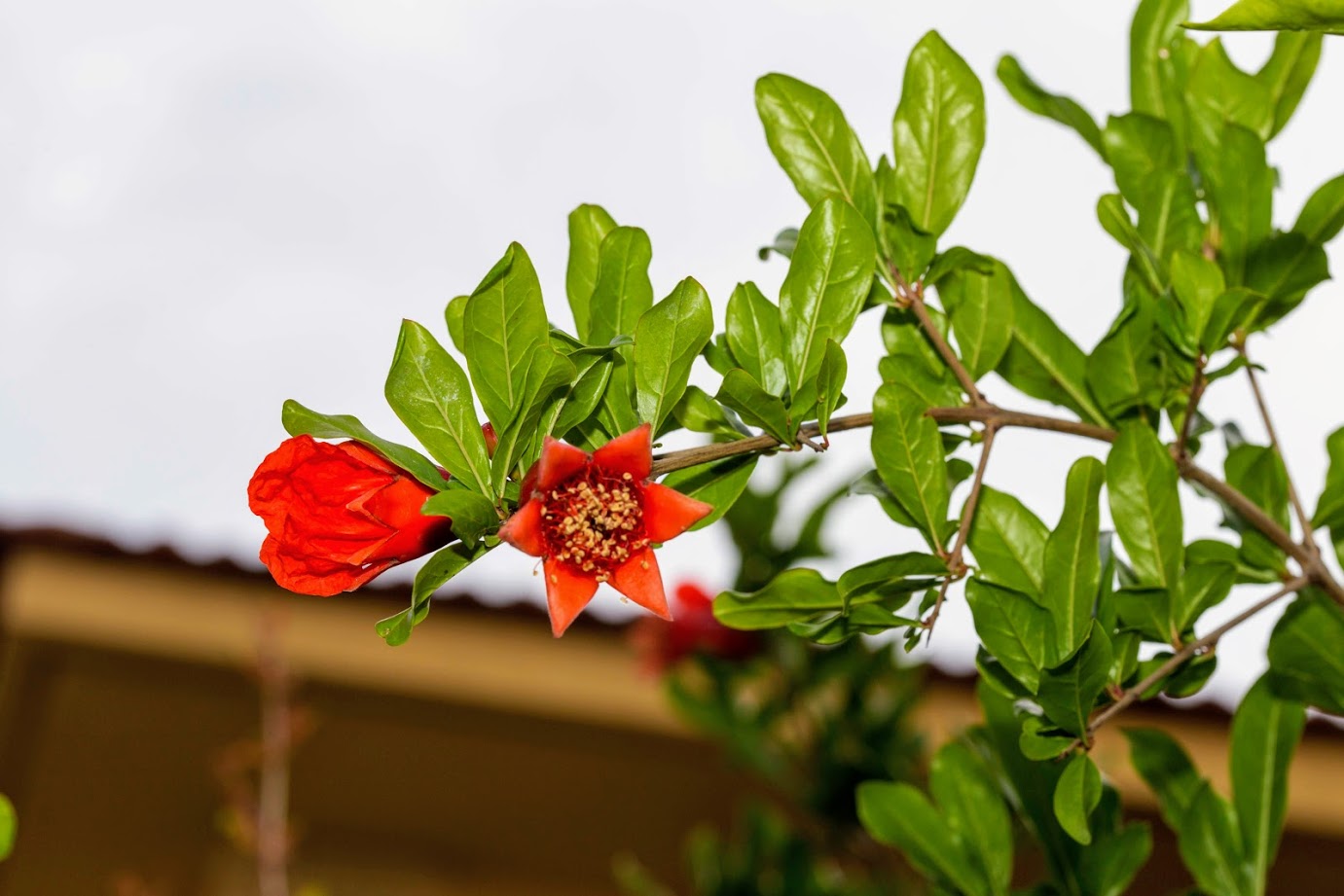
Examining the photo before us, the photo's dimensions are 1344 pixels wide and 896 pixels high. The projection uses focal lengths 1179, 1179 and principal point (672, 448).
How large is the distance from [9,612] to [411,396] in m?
2.47

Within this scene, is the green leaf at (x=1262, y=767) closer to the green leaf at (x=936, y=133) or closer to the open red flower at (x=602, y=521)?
the green leaf at (x=936, y=133)

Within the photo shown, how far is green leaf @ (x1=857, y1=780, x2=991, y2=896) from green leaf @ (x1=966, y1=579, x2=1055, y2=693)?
327 millimetres

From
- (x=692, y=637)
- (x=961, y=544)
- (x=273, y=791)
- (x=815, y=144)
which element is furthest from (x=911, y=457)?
(x=692, y=637)

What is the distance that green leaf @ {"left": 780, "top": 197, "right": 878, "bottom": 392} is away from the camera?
2.62 feet

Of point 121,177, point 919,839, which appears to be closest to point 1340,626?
point 919,839

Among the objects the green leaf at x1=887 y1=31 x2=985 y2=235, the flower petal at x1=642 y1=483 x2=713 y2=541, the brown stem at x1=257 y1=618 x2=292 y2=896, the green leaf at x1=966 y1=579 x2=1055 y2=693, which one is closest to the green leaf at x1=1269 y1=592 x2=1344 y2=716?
the green leaf at x1=966 y1=579 x2=1055 y2=693

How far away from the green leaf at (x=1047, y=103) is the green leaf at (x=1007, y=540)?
0.42 meters

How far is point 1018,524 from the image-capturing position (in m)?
0.97

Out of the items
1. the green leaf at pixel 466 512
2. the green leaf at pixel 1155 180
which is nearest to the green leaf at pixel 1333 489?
the green leaf at pixel 1155 180

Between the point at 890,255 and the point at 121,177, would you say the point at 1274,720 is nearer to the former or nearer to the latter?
the point at 890,255

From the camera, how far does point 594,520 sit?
71 cm

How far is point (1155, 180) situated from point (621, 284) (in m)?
0.53

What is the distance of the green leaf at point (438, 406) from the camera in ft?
2.37

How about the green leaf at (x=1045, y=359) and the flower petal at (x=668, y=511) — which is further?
the green leaf at (x=1045, y=359)
